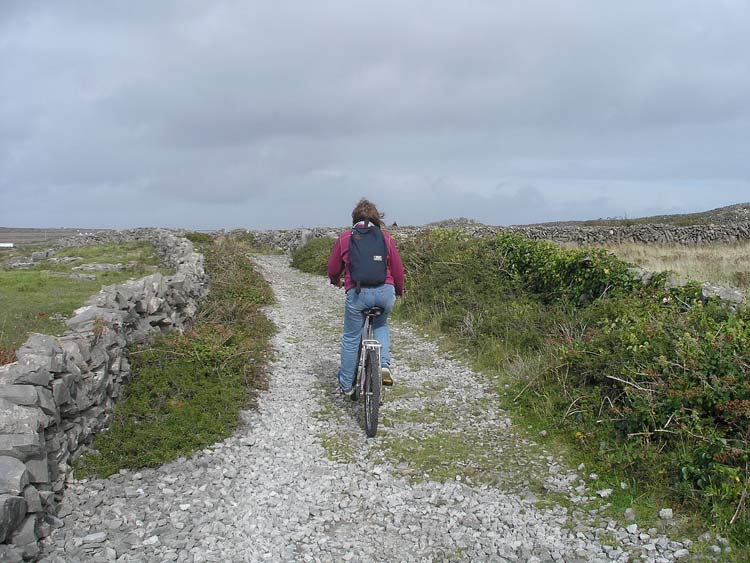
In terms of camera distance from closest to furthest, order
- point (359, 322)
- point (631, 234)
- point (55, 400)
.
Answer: point (55, 400) < point (359, 322) < point (631, 234)

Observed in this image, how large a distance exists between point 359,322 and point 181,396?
248 cm

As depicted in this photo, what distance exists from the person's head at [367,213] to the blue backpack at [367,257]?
113mm

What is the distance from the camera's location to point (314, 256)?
23.3 metres

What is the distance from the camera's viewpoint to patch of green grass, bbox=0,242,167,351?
1047cm

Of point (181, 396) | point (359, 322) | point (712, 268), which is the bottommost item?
point (181, 396)

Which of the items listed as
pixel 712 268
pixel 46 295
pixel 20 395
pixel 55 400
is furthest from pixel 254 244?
pixel 20 395

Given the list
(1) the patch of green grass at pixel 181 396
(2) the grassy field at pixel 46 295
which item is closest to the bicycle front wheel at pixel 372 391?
(1) the patch of green grass at pixel 181 396

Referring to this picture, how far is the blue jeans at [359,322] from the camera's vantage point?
7.28 metres

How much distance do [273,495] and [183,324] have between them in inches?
224

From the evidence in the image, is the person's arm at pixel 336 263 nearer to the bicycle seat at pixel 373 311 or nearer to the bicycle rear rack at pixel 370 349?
the bicycle seat at pixel 373 311

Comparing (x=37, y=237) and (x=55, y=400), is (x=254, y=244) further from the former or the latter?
(x=37, y=237)

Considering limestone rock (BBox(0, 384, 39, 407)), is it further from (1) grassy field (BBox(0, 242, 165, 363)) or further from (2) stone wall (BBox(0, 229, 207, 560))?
(1) grassy field (BBox(0, 242, 165, 363))

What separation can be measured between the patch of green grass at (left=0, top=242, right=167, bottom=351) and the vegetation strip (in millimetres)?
7272

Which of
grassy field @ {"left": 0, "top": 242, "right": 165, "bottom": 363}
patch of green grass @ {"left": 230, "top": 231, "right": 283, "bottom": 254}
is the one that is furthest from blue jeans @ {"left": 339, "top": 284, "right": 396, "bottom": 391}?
patch of green grass @ {"left": 230, "top": 231, "right": 283, "bottom": 254}
